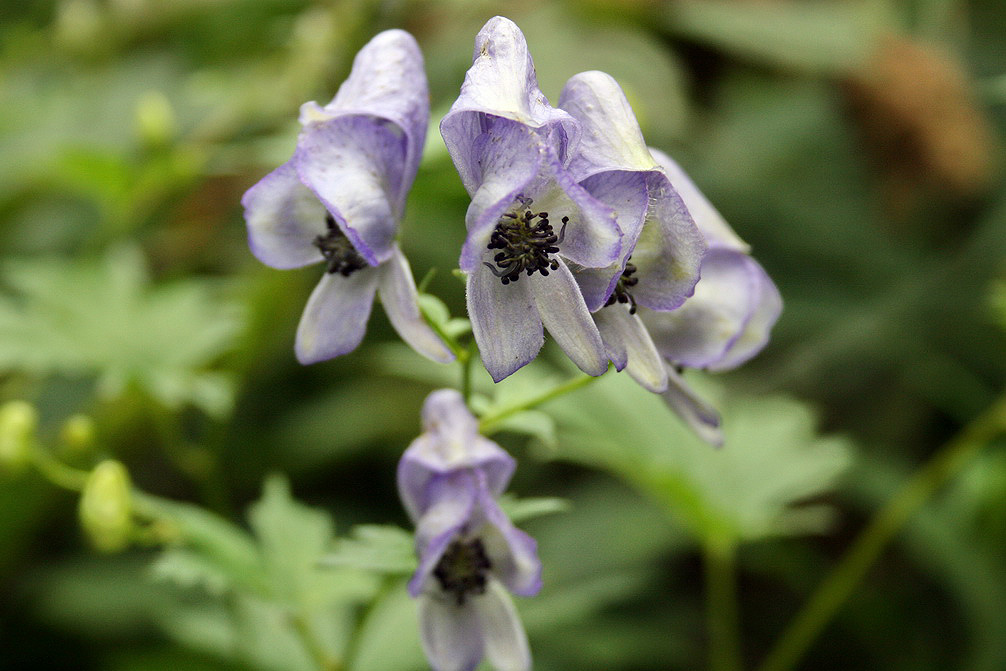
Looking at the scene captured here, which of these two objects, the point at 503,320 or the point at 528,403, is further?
the point at 528,403

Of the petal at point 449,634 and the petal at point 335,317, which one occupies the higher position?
the petal at point 335,317

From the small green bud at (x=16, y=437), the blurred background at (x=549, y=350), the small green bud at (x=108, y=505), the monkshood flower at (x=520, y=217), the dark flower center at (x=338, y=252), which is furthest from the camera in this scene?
the blurred background at (x=549, y=350)

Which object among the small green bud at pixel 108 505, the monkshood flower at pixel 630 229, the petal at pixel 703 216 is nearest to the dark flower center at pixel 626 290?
the monkshood flower at pixel 630 229

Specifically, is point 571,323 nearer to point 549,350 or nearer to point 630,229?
point 630,229

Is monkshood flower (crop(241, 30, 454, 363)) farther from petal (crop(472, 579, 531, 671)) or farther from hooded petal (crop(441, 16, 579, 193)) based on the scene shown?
petal (crop(472, 579, 531, 671))

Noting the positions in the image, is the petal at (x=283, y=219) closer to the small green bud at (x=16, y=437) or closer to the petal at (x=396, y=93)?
the petal at (x=396, y=93)

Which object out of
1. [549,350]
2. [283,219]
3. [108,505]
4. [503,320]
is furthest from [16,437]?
[549,350]

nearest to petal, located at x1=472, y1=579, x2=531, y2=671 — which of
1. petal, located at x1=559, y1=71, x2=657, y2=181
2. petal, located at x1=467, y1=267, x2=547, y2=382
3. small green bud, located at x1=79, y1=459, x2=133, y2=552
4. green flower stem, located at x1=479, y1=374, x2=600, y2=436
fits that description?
green flower stem, located at x1=479, y1=374, x2=600, y2=436
